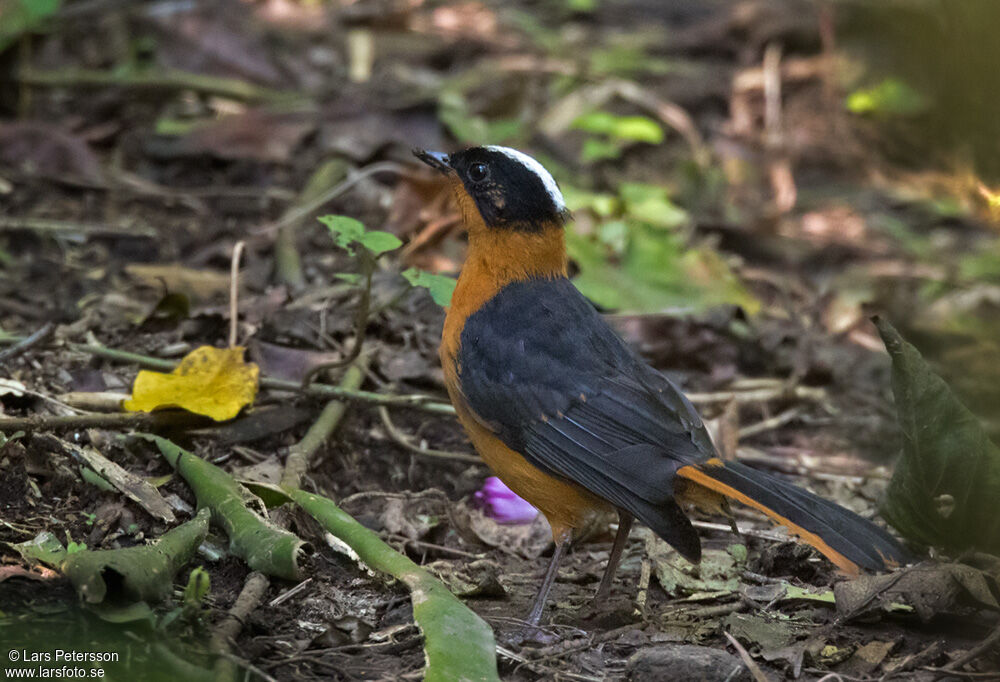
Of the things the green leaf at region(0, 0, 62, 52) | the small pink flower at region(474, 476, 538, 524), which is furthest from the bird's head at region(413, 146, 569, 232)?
the green leaf at region(0, 0, 62, 52)

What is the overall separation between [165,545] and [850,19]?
8011 millimetres

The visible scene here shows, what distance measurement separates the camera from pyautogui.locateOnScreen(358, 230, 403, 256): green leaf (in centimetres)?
383

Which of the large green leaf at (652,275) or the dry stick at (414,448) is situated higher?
the large green leaf at (652,275)

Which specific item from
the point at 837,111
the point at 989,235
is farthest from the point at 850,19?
the point at 989,235

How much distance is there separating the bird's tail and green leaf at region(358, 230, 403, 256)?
1.31m

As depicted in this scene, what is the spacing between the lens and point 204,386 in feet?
13.6

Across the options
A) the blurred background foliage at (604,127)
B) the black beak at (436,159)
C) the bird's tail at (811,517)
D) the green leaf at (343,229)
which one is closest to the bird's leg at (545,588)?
the bird's tail at (811,517)

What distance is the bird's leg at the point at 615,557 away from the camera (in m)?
3.72

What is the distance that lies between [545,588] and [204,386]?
5.21 feet

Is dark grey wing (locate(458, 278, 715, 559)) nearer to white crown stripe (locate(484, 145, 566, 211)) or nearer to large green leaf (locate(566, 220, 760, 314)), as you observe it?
white crown stripe (locate(484, 145, 566, 211))

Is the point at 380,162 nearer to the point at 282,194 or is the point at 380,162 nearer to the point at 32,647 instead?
the point at 282,194

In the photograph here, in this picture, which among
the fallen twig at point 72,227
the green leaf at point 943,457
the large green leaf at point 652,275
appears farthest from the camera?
the large green leaf at point 652,275

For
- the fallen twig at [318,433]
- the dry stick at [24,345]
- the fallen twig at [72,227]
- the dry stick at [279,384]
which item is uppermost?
the fallen twig at [72,227]

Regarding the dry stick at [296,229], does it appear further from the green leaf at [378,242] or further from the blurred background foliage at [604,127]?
the green leaf at [378,242]
